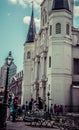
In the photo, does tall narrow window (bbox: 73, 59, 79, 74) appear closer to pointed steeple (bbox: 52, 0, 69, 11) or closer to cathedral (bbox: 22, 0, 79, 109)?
cathedral (bbox: 22, 0, 79, 109)

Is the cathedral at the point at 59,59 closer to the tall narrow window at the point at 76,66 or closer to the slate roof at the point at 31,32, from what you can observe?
the tall narrow window at the point at 76,66

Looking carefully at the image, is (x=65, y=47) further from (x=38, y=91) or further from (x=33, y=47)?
(x=33, y=47)

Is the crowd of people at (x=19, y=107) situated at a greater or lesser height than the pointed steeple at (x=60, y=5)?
lesser

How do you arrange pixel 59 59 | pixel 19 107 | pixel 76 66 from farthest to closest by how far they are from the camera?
1. pixel 76 66
2. pixel 59 59
3. pixel 19 107

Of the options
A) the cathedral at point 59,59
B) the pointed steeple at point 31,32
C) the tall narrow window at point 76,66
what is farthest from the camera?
the pointed steeple at point 31,32

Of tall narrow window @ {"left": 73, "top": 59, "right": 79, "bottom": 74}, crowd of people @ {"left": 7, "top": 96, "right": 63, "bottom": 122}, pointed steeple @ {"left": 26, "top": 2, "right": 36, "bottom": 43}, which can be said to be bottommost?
crowd of people @ {"left": 7, "top": 96, "right": 63, "bottom": 122}

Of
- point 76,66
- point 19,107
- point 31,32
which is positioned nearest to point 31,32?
point 31,32

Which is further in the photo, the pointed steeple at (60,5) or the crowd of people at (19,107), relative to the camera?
the pointed steeple at (60,5)

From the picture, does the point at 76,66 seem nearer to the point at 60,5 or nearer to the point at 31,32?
the point at 60,5

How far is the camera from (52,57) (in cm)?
5009

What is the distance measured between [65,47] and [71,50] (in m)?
2.34

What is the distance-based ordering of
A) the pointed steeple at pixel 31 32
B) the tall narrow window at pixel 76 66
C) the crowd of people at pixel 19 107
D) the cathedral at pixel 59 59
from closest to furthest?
the crowd of people at pixel 19 107 → the cathedral at pixel 59 59 → the tall narrow window at pixel 76 66 → the pointed steeple at pixel 31 32

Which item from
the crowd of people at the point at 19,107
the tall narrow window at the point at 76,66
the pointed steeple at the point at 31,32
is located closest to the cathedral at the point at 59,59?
the tall narrow window at the point at 76,66

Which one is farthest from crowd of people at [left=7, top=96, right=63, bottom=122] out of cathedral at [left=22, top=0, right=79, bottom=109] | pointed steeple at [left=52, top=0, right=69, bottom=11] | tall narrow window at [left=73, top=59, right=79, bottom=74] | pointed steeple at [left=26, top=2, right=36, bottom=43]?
pointed steeple at [left=26, top=2, right=36, bottom=43]
